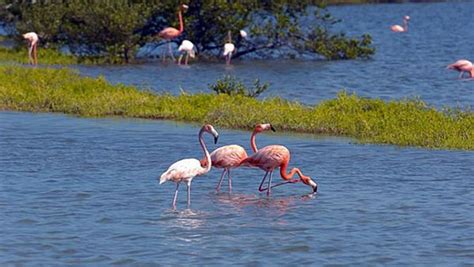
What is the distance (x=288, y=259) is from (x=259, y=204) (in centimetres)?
221

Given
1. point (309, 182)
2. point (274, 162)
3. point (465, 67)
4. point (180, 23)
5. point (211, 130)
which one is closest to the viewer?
point (211, 130)

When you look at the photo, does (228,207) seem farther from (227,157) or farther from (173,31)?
(173,31)

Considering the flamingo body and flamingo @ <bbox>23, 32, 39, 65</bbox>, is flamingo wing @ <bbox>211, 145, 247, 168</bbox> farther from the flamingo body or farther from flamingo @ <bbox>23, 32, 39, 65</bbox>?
flamingo @ <bbox>23, 32, 39, 65</bbox>

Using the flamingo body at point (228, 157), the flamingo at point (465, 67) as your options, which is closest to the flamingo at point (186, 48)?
the flamingo at point (465, 67)

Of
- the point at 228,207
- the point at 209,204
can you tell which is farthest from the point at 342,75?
the point at 228,207

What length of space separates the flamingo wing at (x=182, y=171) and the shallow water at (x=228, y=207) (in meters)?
0.35

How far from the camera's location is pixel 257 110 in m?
16.6

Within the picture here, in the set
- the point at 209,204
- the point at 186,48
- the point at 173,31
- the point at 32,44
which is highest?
the point at 173,31

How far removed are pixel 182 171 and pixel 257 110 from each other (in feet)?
18.4

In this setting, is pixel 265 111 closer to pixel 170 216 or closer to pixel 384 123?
pixel 384 123

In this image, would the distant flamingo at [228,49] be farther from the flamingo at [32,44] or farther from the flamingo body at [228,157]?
the flamingo body at [228,157]

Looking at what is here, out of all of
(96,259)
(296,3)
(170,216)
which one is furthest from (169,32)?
(96,259)

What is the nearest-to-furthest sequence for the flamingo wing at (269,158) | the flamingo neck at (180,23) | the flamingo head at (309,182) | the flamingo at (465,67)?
the flamingo head at (309,182), the flamingo wing at (269,158), the flamingo at (465,67), the flamingo neck at (180,23)

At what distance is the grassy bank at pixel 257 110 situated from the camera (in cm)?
1502
